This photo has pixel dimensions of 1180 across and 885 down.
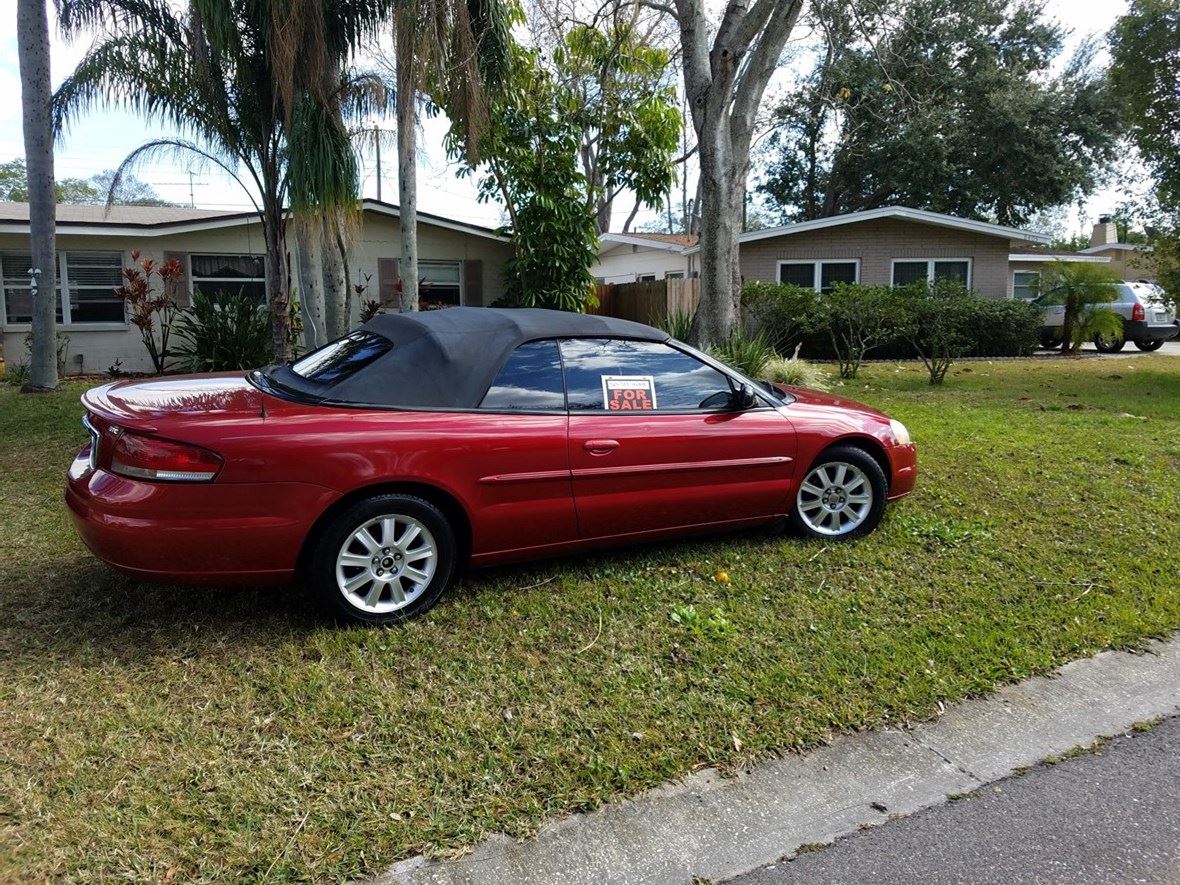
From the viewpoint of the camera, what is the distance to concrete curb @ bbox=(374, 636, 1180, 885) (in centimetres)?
254

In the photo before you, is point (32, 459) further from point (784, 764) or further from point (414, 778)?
point (784, 764)

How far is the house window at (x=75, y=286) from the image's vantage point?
1462 cm

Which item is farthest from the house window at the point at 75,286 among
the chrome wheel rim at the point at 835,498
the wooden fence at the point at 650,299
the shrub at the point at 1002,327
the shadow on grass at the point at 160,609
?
the shrub at the point at 1002,327

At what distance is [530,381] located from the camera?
4340mm

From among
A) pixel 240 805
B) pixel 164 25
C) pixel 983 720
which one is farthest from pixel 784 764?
pixel 164 25

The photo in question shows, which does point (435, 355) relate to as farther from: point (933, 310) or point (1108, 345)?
point (1108, 345)

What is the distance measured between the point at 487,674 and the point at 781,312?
1448cm

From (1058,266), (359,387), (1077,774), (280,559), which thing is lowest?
(1077,774)

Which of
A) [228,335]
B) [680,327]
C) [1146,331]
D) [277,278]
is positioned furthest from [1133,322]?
[228,335]

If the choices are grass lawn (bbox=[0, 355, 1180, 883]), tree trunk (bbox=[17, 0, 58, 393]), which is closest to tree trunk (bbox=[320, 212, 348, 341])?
tree trunk (bbox=[17, 0, 58, 393])

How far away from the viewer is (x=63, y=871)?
2375mm

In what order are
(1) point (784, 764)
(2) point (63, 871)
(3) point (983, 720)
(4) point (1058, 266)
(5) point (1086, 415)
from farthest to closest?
(4) point (1058, 266)
(5) point (1086, 415)
(3) point (983, 720)
(1) point (784, 764)
(2) point (63, 871)

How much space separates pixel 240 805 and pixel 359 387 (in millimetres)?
2024

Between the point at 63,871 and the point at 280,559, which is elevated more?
the point at 280,559
